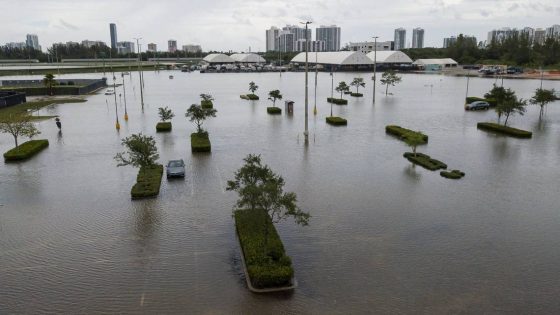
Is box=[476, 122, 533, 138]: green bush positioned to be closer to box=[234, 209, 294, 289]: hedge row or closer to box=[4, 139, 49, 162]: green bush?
box=[234, 209, 294, 289]: hedge row

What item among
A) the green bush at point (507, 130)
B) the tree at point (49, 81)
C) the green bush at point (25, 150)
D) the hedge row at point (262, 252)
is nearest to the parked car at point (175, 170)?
the hedge row at point (262, 252)

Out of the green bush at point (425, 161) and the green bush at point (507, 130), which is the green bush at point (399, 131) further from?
the green bush at point (507, 130)

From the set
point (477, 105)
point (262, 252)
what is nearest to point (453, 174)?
point (262, 252)

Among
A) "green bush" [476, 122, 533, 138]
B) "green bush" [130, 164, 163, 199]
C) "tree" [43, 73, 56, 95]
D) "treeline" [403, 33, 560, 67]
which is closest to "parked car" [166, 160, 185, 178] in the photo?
"green bush" [130, 164, 163, 199]

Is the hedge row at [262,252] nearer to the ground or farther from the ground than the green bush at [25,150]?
nearer to the ground

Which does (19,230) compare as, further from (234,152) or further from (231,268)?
(234,152)

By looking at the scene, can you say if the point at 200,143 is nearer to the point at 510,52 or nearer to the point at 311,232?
the point at 311,232
